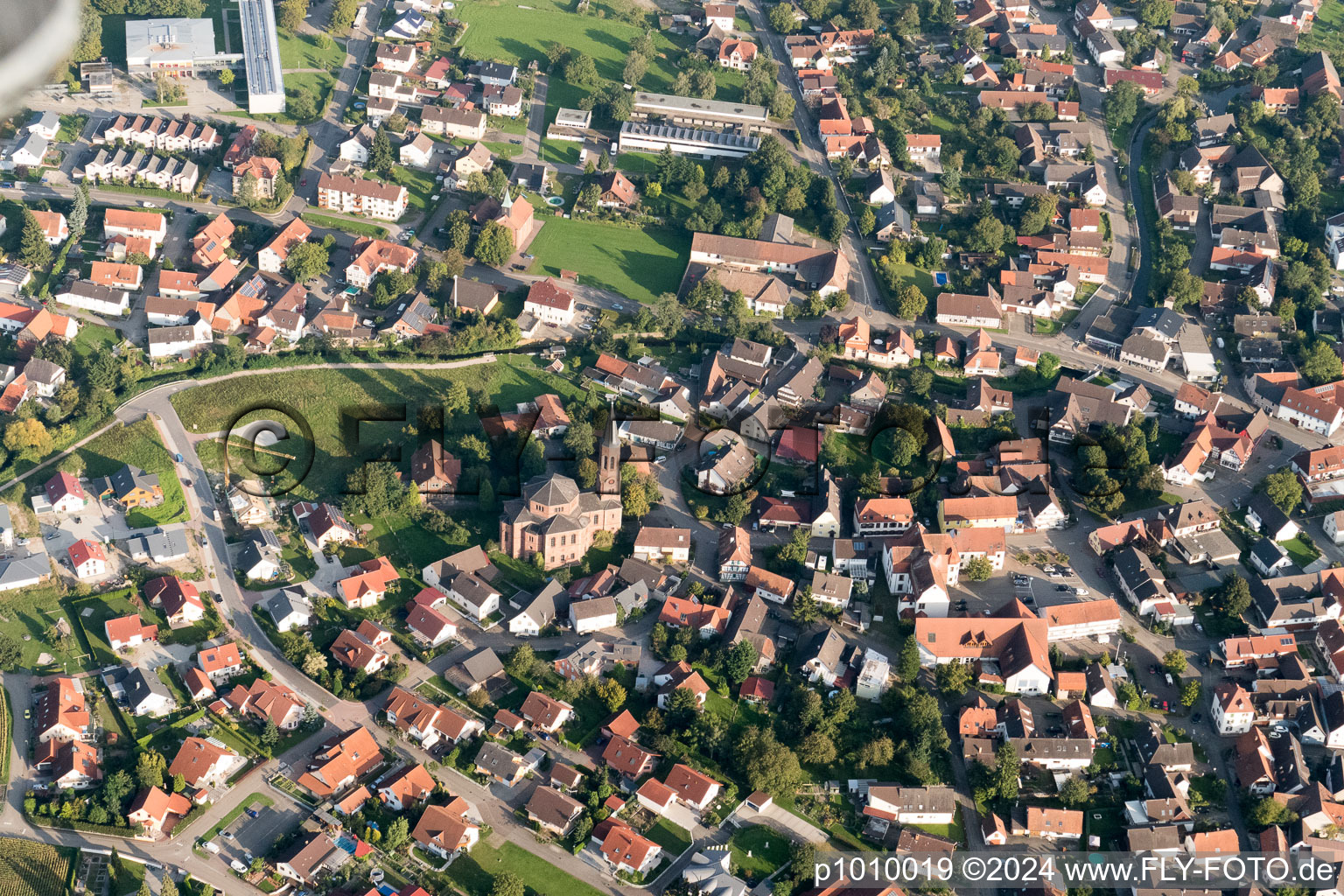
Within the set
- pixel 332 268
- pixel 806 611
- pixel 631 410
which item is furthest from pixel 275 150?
pixel 806 611

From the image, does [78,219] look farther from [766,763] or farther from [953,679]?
[953,679]

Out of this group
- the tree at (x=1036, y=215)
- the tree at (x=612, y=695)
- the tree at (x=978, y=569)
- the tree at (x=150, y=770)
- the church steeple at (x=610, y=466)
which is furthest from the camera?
the tree at (x=1036, y=215)

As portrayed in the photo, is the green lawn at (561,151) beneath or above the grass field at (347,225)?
above

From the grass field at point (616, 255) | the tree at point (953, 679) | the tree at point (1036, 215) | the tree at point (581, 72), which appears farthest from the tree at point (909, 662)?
the tree at point (581, 72)

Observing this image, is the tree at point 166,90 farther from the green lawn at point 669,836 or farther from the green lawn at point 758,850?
the green lawn at point 758,850

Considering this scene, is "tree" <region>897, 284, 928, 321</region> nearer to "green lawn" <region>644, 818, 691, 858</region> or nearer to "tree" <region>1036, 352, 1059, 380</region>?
"tree" <region>1036, 352, 1059, 380</region>

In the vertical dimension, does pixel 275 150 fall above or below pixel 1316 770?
above

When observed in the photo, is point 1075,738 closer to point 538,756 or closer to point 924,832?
point 924,832
